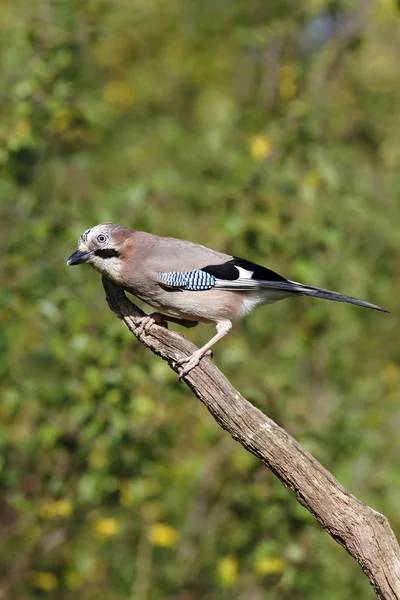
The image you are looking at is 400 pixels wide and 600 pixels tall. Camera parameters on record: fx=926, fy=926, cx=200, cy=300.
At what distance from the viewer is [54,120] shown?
680 centimetres

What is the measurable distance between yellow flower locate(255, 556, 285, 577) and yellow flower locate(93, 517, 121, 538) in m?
1.06

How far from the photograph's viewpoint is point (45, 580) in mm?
7082

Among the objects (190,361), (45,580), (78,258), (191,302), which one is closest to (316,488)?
(190,361)

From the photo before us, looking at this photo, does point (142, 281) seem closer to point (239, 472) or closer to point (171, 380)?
point (171, 380)

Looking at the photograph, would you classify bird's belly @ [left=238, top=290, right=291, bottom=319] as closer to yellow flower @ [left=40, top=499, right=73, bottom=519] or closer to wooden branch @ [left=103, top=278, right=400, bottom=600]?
wooden branch @ [left=103, top=278, right=400, bottom=600]

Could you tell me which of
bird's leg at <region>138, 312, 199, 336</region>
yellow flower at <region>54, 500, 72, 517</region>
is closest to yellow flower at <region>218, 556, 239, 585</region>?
yellow flower at <region>54, 500, 72, 517</region>

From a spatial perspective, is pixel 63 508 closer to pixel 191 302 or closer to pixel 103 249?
pixel 191 302

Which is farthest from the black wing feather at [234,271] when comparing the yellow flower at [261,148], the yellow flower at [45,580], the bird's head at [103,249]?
the yellow flower at [45,580]

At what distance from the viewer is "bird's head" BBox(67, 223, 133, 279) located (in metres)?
5.36

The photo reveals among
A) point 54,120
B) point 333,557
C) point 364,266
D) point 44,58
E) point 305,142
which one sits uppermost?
point 44,58

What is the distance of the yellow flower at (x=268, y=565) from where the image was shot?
6645 millimetres

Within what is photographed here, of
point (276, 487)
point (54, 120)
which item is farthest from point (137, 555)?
point (54, 120)

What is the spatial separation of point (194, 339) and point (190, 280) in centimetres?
214

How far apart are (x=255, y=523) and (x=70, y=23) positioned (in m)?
3.94
